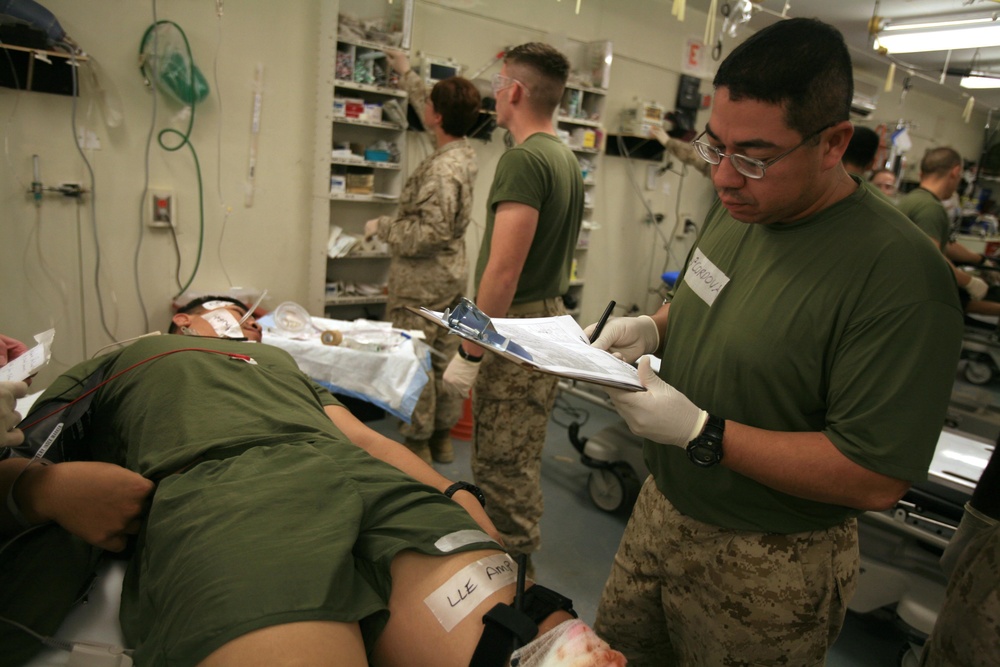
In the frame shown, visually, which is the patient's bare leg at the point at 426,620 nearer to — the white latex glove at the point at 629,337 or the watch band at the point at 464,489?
the watch band at the point at 464,489

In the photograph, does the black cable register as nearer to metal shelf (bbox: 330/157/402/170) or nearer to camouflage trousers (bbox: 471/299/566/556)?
metal shelf (bbox: 330/157/402/170)

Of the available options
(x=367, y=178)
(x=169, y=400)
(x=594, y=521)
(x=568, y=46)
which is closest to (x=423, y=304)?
(x=367, y=178)

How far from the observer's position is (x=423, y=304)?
2.92 meters

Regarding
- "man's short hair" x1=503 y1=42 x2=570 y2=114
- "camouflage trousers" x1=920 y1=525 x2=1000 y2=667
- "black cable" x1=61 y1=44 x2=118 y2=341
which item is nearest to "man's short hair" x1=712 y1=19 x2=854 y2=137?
"camouflage trousers" x1=920 y1=525 x2=1000 y2=667

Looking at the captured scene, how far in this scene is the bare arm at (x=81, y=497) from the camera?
1152 millimetres

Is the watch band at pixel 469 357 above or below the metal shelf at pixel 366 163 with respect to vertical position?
below

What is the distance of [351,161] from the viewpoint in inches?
128

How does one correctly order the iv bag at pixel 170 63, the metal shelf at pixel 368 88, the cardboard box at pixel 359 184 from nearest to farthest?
the iv bag at pixel 170 63, the metal shelf at pixel 368 88, the cardboard box at pixel 359 184

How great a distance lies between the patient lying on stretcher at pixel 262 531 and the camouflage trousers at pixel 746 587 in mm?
251

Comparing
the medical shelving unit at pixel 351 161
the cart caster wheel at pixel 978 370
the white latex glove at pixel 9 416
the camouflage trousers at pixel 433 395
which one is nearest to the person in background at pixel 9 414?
the white latex glove at pixel 9 416

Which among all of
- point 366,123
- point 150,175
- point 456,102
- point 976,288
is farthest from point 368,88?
point 976,288

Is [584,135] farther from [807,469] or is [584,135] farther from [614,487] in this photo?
[807,469]

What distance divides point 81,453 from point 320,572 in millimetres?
879

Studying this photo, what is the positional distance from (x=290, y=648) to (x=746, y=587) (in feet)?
2.46
